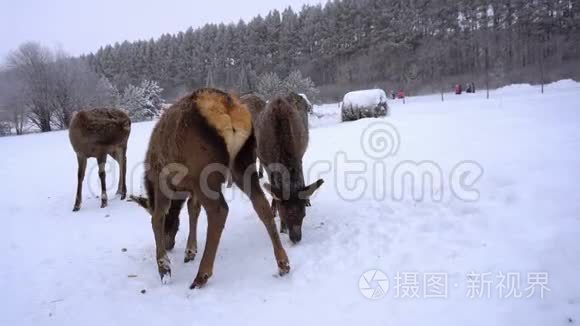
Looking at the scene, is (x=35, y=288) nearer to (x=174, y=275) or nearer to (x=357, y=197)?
(x=174, y=275)

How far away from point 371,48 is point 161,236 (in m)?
57.2

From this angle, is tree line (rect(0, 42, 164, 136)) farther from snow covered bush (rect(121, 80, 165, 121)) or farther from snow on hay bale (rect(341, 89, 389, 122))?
snow on hay bale (rect(341, 89, 389, 122))

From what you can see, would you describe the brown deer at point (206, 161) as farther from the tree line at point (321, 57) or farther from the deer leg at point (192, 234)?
the tree line at point (321, 57)

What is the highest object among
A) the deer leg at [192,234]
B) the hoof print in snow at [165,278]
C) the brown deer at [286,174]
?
the brown deer at [286,174]

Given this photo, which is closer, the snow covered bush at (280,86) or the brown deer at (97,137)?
the brown deer at (97,137)

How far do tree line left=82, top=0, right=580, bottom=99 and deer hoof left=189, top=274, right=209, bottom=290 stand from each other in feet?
132

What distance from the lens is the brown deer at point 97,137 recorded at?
6.66 metres

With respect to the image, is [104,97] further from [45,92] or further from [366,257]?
[366,257]

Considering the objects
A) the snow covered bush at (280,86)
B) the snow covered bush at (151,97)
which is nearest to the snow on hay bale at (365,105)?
the snow covered bush at (280,86)

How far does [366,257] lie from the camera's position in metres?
3.53

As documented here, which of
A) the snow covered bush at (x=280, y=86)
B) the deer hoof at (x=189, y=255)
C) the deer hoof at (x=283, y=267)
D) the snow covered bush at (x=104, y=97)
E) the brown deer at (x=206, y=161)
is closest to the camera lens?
the brown deer at (x=206, y=161)

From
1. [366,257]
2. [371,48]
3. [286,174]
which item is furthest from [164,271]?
[371,48]

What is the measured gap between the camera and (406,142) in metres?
8.21

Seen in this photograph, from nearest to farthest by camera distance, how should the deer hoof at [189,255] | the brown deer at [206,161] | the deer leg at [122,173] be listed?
the brown deer at [206,161] → the deer hoof at [189,255] → the deer leg at [122,173]
